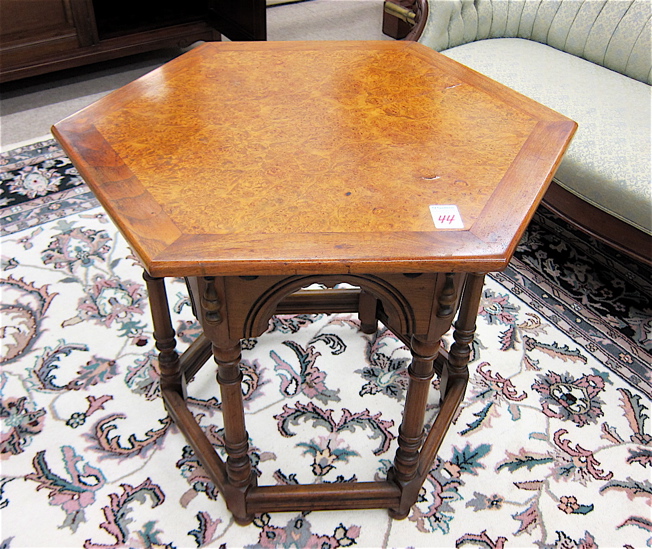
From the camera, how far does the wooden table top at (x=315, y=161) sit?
1.04m

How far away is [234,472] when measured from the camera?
1.36 m

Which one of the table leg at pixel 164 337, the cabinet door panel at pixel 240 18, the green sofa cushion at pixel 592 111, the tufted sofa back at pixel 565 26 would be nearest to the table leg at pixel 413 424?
the table leg at pixel 164 337

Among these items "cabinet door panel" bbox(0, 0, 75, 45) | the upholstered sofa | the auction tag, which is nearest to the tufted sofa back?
the upholstered sofa

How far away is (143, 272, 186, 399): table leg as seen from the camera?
1.43 m

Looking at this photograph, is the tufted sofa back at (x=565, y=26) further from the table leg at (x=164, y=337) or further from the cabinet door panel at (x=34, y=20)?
the cabinet door panel at (x=34, y=20)

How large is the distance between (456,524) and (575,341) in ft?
2.53

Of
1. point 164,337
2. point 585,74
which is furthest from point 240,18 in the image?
point 164,337

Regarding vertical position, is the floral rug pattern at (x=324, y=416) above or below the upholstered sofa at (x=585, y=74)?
below

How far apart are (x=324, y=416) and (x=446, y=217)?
0.79 m

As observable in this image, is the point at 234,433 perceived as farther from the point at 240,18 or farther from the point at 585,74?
the point at 240,18

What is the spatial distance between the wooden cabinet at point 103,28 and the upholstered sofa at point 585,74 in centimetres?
117

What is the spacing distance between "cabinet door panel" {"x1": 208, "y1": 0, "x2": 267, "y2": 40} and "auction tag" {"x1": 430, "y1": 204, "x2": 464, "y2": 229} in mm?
2400

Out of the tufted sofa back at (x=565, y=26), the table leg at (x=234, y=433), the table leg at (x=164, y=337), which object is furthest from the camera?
the tufted sofa back at (x=565, y=26)

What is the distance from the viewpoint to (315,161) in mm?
1255
